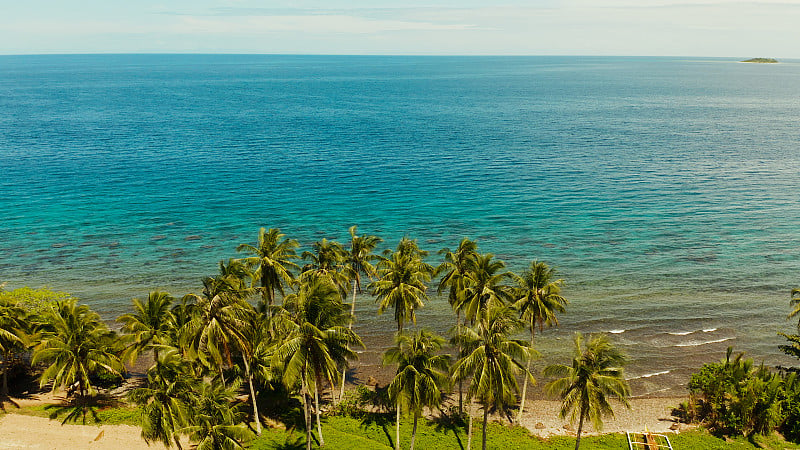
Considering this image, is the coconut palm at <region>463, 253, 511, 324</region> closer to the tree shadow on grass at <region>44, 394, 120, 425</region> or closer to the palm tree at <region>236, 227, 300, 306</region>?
the palm tree at <region>236, 227, 300, 306</region>

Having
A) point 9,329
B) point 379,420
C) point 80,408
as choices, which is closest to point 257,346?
point 379,420

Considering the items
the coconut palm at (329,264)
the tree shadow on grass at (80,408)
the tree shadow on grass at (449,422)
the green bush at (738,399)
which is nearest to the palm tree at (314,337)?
the coconut palm at (329,264)

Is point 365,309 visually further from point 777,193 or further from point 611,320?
point 777,193

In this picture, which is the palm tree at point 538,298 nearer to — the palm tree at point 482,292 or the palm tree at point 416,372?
the palm tree at point 482,292

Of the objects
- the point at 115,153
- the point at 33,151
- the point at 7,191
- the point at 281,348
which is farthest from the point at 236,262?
the point at 33,151

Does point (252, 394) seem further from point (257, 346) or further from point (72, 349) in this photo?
point (72, 349)

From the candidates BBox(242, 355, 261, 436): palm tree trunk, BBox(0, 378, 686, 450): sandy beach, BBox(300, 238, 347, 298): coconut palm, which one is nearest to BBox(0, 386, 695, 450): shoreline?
BBox(0, 378, 686, 450): sandy beach
